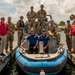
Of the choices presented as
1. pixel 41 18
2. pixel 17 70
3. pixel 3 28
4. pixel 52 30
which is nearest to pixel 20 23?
pixel 41 18

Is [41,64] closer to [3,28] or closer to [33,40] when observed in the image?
[33,40]

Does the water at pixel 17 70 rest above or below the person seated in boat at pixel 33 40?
below

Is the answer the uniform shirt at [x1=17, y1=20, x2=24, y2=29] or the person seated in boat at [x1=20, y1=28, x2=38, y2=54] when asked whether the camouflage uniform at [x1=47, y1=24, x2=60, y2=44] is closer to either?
the person seated in boat at [x1=20, y1=28, x2=38, y2=54]

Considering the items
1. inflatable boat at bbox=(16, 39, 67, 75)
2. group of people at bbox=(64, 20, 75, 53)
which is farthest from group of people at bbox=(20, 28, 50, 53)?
group of people at bbox=(64, 20, 75, 53)

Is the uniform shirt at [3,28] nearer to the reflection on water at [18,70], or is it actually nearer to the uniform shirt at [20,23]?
the reflection on water at [18,70]

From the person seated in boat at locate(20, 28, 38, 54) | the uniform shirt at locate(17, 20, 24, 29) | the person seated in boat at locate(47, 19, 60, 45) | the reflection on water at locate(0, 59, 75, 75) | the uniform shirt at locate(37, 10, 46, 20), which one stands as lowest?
the reflection on water at locate(0, 59, 75, 75)

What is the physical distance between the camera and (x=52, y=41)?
13711 millimetres

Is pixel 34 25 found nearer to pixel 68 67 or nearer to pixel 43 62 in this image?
pixel 68 67

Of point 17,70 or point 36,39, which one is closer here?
point 36,39

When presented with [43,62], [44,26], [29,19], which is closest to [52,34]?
[44,26]

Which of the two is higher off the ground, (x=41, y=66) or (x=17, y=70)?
(x=41, y=66)

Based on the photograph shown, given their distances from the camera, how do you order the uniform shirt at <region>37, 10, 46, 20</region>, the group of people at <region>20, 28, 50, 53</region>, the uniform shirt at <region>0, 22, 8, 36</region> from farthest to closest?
the uniform shirt at <region>37, 10, 46, 20</region>
the uniform shirt at <region>0, 22, 8, 36</region>
the group of people at <region>20, 28, 50, 53</region>

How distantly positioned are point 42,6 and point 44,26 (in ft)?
4.23

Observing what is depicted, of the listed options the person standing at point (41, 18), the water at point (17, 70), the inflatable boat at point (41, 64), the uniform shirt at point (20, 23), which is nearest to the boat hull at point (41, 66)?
the inflatable boat at point (41, 64)
